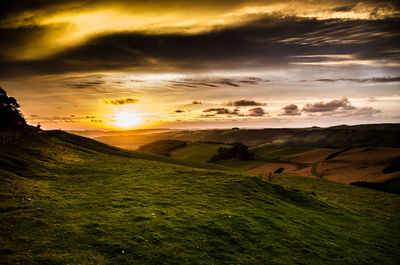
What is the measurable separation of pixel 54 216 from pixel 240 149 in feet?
390

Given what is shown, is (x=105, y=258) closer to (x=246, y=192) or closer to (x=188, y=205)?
(x=188, y=205)

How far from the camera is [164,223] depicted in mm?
16266

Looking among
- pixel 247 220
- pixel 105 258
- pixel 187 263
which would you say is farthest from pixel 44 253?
pixel 247 220

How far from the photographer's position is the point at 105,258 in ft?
37.3

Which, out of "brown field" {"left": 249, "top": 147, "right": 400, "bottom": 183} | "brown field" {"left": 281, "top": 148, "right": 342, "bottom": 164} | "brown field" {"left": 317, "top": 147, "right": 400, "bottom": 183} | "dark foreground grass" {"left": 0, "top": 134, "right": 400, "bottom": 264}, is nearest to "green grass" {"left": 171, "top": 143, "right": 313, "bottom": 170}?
"brown field" {"left": 249, "top": 147, "right": 400, "bottom": 183}

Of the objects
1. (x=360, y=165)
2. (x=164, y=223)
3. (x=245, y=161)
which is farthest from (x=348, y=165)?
(x=164, y=223)

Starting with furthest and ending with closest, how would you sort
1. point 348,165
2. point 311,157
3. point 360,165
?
point 311,157, point 348,165, point 360,165

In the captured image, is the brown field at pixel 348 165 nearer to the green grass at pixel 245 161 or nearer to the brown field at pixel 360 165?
the brown field at pixel 360 165

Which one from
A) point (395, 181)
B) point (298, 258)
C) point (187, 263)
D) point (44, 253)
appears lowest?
point (395, 181)

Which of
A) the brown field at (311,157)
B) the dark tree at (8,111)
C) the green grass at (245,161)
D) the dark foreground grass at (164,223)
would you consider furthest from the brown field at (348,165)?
the dark tree at (8,111)

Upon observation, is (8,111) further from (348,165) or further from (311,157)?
(311,157)

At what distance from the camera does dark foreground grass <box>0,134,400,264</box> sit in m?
12.2

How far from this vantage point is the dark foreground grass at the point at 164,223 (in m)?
12.2

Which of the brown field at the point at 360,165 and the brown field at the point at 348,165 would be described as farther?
the brown field at the point at 348,165
